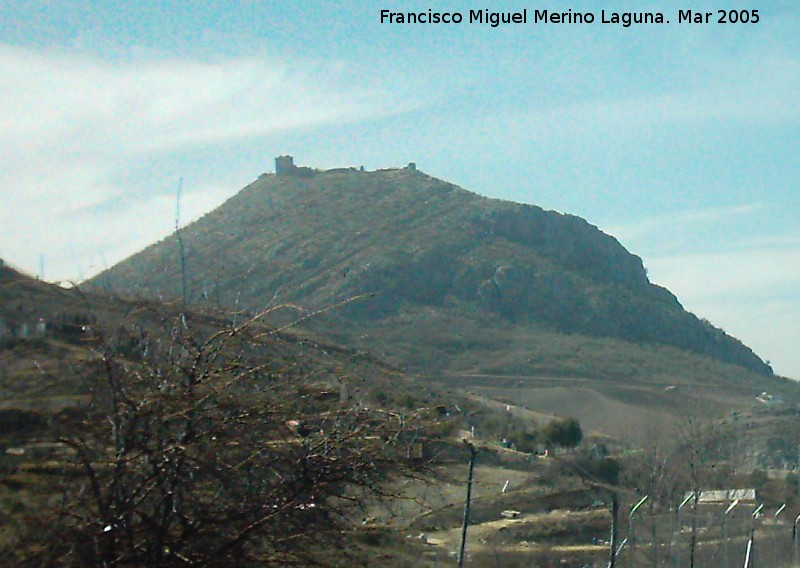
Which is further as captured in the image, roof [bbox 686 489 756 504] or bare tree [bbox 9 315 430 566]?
roof [bbox 686 489 756 504]

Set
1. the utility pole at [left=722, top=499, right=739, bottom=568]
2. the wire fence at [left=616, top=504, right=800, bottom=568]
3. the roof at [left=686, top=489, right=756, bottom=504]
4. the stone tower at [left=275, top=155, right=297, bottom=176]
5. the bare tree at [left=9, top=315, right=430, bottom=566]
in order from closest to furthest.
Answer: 1. the bare tree at [left=9, top=315, right=430, bottom=566]
2. the wire fence at [left=616, top=504, right=800, bottom=568]
3. the utility pole at [left=722, top=499, right=739, bottom=568]
4. the roof at [left=686, top=489, right=756, bottom=504]
5. the stone tower at [left=275, top=155, right=297, bottom=176]

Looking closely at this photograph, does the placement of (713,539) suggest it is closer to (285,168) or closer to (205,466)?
(205,466)

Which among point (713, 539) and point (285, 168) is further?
point (285, 168)

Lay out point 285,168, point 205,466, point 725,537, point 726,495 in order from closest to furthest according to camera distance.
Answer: point 205,466 < point 725,537 < point 726,495 < point 285,168

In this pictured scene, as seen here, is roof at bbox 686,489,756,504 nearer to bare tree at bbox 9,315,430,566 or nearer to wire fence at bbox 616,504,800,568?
wire fence at bbox 616,504,800,568

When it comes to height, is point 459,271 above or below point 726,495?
above

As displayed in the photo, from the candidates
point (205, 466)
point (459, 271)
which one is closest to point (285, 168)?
point (459, 271)

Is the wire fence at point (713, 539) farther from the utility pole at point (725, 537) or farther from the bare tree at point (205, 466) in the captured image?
the bare tree at point (205, 466)

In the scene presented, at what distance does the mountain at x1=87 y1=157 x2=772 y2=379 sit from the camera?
44531 millimetres

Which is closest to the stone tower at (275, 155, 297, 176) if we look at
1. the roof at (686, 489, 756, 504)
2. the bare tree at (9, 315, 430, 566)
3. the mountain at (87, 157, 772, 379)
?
the mountain at (87, 157, 772, 379)

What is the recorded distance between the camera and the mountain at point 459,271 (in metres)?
44.5

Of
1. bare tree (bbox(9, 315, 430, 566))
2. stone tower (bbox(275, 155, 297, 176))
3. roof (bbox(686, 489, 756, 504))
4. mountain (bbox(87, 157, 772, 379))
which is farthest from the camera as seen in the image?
stone tower (bbox(275, 155, 297, 176))

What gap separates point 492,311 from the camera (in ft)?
187

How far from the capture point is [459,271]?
60.9 meters
